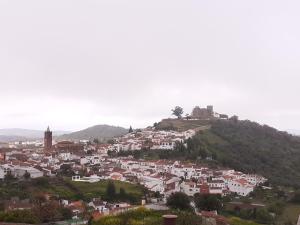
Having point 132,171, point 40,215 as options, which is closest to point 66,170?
point 132,171

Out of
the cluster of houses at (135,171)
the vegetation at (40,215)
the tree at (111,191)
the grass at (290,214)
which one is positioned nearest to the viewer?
the vegetation at (40,215)

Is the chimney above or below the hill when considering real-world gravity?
below

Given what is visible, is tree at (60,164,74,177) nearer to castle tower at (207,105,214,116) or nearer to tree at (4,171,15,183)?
tree at (4,171,15,183)

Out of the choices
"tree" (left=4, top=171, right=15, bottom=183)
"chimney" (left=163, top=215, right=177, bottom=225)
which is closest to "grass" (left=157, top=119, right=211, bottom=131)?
"tree" (left=4, top=171, right=15, bottom=183)

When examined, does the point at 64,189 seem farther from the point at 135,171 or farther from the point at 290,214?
the point at 290,214

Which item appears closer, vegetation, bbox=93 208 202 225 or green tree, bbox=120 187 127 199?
vegetation, bbox=93 208 202 225

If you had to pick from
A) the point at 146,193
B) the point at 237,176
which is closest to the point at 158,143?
the point at 237,176

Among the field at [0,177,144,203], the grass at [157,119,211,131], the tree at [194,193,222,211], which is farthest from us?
the grass at [157,119,211,131]

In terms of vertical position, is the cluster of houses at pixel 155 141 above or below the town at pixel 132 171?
above

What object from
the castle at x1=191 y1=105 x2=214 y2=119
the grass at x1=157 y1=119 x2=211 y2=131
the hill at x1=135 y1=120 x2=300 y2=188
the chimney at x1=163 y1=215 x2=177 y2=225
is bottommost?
the chimney at x1=163 y1=215 x2=177 y2=225

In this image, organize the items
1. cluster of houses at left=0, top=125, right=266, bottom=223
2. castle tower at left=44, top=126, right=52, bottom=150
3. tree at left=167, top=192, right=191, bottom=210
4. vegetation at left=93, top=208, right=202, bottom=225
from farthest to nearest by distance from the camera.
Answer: castle tower at left=44, top=126, right=52, bottom=150 < cluster of houses at left=0, top=125, right=266, bottom=223 < tree at left=167, top=192, right=191, bottom=210 < vegetation at left=93, top=208, right=202, bottom=225

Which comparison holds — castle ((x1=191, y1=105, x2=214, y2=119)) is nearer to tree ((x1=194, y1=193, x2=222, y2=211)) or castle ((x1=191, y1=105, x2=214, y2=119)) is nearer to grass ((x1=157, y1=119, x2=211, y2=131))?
grass ((x1=157, y1=119, x2=211, y2=131))

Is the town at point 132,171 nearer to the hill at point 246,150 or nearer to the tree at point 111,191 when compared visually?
the tree at point 111,191

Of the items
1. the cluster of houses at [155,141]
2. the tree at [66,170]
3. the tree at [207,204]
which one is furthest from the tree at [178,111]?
the tree at [207,204]
